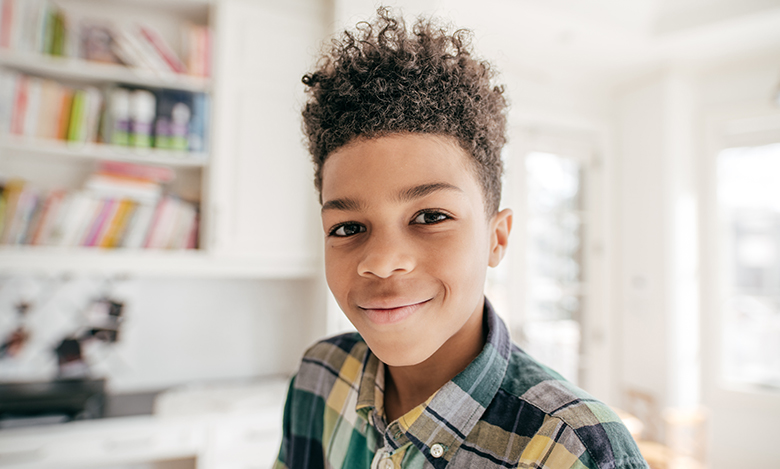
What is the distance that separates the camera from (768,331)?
2.77m

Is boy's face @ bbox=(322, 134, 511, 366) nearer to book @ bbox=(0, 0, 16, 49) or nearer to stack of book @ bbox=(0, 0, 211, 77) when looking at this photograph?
stack of book @ bbox=(0, 0, 211, 77)

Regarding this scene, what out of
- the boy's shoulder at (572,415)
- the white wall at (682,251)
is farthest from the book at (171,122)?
the white wall at (682,251)

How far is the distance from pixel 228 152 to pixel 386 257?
1.64 metres

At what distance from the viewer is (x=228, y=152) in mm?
1925

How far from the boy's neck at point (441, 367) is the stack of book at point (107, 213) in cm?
158

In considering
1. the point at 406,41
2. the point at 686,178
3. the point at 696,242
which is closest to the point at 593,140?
the point at 686,178

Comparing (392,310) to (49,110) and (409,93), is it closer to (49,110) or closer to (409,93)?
(409,93)

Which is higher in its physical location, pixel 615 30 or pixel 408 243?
pixel 615 30

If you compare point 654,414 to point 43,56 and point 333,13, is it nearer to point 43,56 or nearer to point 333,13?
point 333,13

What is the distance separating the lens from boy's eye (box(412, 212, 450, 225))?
531mm

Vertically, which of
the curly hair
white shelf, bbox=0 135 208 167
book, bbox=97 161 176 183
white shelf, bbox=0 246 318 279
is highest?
white shelf, bbox=0 135 208 167

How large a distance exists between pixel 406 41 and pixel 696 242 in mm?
3223

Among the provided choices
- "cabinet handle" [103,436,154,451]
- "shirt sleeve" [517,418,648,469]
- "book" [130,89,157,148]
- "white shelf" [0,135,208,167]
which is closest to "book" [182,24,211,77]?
"book" [130,89,157,148]

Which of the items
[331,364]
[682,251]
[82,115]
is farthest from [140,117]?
[682,251]
